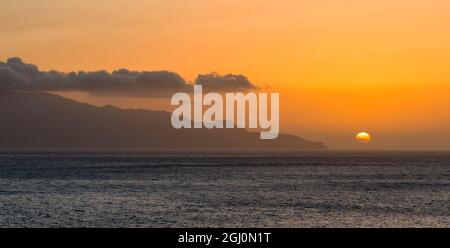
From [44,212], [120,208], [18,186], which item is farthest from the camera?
[18,186]

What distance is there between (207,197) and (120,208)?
16.7 metres

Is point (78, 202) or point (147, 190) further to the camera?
point (147, 190)

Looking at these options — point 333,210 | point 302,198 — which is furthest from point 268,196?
point 333,210

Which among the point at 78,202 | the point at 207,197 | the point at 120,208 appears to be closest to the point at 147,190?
the point at 207,197
